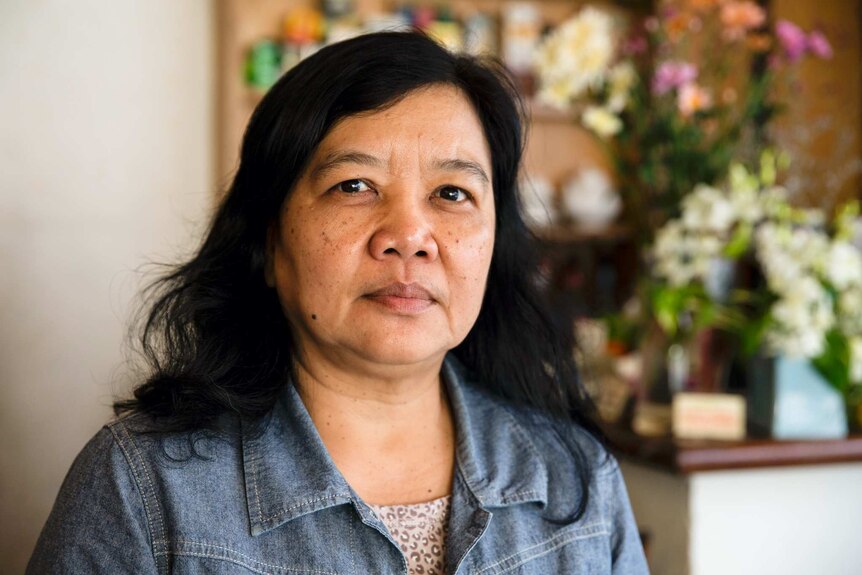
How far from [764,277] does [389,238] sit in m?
1.04

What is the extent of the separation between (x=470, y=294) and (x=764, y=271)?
0.86 m

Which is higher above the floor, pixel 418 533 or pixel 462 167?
pixel 462 167

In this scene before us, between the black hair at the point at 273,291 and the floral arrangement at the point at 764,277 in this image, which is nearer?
the black hair at the point at 273,291

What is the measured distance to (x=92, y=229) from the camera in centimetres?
196

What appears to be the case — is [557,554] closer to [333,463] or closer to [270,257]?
[333,463]

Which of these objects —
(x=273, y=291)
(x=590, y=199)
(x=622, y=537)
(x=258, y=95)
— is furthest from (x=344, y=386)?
(x=590, y=199)

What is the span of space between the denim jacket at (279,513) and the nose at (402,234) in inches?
10.1

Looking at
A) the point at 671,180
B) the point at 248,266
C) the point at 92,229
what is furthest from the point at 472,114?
the point at 92,229

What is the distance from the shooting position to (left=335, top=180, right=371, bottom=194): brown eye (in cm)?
118

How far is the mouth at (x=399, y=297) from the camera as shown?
114 centimetres

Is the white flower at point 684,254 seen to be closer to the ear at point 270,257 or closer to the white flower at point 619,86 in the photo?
the white flower at point 619,86

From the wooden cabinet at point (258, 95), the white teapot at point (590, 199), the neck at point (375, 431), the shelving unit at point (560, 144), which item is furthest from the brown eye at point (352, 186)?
the white teapot at point (590, 199)

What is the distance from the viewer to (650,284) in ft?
6.30

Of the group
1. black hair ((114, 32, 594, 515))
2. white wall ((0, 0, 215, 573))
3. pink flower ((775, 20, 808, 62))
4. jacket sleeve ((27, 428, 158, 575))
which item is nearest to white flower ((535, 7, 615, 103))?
pink flower ((775, 20, 808, 62))
